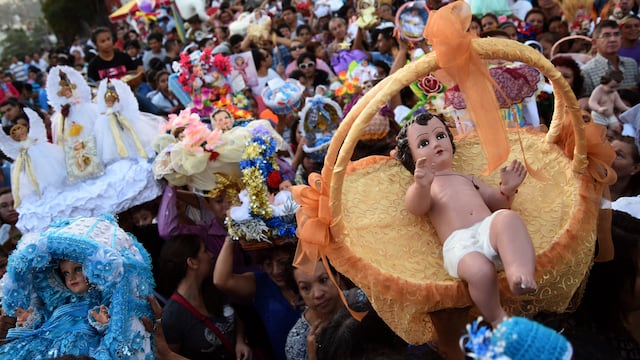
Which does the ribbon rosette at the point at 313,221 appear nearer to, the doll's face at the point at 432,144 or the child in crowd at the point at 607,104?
the doll's face at the point at 432,144

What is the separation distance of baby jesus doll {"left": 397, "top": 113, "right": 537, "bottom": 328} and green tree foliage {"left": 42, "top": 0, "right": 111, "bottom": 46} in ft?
79.5

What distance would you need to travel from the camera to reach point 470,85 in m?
1.86

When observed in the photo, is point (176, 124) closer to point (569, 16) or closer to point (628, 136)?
point (628, 136)

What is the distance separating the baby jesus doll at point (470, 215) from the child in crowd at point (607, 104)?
2.13 metres

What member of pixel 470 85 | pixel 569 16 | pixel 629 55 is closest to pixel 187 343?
pixel 470 85

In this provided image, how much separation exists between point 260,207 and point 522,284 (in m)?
1.74

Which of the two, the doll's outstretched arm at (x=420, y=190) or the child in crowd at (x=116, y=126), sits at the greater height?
the doll's outstretched arm at (x=420, y=190)

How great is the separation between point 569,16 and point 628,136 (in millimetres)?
3859

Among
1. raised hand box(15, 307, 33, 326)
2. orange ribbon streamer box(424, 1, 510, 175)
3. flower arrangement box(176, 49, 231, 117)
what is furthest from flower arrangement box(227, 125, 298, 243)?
flower arrangement box(176, 49, 231, 117)

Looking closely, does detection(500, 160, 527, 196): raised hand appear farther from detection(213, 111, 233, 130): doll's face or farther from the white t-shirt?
the white t-shirt

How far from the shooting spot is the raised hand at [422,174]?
2172 millimetres

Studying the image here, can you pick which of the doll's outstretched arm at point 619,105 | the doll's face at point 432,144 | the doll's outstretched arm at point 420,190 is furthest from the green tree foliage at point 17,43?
the doll's outstretched arm at point 420,190

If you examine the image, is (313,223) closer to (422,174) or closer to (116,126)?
(422,174)

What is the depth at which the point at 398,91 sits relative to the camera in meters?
1.88
